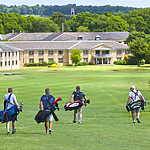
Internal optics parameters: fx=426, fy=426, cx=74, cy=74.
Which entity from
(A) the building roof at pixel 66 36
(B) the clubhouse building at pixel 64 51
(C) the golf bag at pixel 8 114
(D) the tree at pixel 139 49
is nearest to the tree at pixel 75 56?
(B) the clubhouse building at pixel 64 51

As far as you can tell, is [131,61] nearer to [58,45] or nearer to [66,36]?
[58,45]

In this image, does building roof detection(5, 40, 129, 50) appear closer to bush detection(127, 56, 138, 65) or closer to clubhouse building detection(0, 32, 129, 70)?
clubhouse building detection(0, 32, 129, 70)

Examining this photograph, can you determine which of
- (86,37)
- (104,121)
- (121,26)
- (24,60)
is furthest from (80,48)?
(104,121)

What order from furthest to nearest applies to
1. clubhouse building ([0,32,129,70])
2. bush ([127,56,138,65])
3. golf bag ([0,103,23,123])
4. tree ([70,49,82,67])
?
clubhouse building ([0,32,129,70]), bush ([127,56,138,65]), tree ([70,49,82,67]), golf bag ([0,103,23,123])

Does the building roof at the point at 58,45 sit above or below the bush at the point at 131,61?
above

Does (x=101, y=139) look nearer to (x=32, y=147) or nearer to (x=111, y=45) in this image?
(x=32, y=147)

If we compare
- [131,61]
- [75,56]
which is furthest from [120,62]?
[75,56]

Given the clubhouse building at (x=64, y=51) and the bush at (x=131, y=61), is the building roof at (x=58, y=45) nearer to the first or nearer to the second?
the clubhouse building at (x=64, y=51)

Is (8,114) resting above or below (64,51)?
below

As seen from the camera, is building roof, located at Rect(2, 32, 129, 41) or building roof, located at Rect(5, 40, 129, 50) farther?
building roof, located at Rect(2, 32, 129, 41)

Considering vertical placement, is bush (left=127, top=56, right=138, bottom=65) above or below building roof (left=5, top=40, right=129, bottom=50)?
below

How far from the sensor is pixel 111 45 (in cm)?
Answer: 12575

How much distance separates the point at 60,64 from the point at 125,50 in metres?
19.8

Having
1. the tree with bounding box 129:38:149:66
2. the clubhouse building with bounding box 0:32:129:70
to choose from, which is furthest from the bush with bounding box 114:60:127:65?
the tree with bounding box 129:38:149:66
